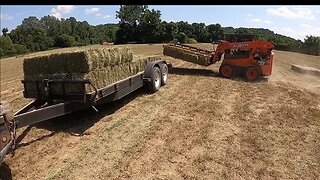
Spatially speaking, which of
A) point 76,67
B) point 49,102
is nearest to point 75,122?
point 49,102

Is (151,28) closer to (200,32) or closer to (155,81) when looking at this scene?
(200,32)

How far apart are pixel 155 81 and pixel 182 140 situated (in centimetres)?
417

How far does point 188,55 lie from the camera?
1527 cm

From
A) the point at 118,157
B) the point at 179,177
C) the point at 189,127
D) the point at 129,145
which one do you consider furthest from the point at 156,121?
the point at 179,177

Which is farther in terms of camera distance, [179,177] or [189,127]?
[189,127]

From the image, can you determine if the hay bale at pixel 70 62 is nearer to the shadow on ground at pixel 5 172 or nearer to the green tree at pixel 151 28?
the shadow on ground at pixel 5 172

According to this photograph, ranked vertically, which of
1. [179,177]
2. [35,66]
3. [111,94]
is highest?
[35,66]

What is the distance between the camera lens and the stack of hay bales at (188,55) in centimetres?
1487

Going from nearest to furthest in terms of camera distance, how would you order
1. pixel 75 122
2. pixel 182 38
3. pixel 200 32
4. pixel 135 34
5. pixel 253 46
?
pixel 75 122 < pixel 253 46 < pixel 182 38 < pixel 135 34 < pixel 200 32

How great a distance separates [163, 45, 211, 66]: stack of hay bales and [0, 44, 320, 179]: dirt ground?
12.2ft

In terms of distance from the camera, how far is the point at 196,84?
12.8m

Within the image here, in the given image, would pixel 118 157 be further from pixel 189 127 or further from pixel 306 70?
pixel 306 70

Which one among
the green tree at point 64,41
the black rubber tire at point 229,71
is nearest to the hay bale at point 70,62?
the black rubber tire at point 229,71

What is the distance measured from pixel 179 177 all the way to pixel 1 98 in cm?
947
